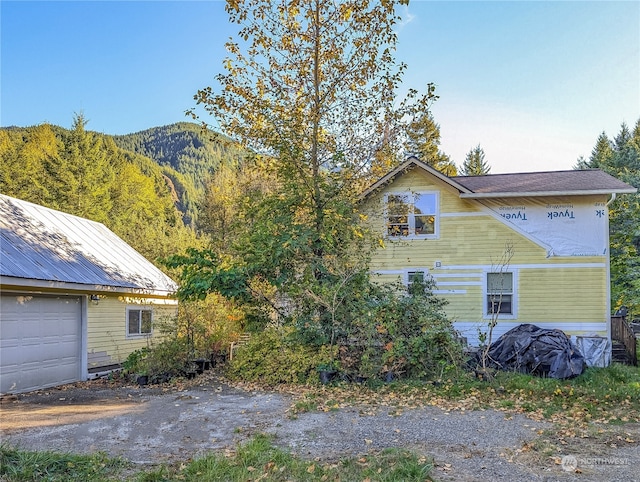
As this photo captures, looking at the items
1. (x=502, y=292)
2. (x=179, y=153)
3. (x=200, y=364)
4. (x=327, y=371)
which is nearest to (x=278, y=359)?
(x=327, y=371)

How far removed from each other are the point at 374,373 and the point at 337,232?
340 cm

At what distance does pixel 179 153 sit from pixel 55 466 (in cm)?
5955

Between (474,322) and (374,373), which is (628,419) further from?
(474,322)

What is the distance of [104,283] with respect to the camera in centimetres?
1109

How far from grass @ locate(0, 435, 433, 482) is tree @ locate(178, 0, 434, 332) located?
20.8 ft

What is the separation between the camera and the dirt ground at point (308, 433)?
16.1 feet

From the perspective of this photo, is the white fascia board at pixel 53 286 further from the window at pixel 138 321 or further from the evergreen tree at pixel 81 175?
the evergreen tree at pixel 81 175

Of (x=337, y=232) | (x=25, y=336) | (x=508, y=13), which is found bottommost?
(x=25, y=336)

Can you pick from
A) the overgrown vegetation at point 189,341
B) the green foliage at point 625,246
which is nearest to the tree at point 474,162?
the green foliage at point 625,246

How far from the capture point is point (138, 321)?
530 inches

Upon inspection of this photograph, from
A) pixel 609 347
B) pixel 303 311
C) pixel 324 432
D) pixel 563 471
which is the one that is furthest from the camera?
pixel 609 347

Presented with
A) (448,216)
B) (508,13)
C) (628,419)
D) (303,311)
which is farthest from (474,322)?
(508,13)

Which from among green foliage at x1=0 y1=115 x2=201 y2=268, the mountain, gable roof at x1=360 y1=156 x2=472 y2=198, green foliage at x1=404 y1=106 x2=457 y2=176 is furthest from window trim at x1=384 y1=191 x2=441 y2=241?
the mountain

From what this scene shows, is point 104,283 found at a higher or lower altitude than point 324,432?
higher
